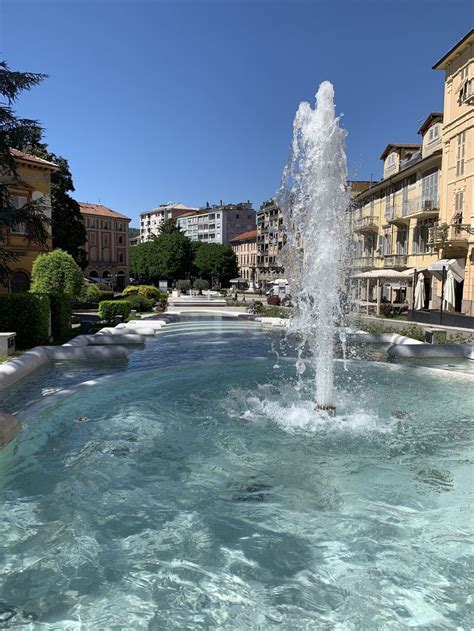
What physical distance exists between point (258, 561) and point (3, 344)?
11059mm

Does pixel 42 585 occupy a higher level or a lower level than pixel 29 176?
lower

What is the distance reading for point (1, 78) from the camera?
19.3 meters

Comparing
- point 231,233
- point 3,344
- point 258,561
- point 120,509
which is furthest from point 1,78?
point 231,233

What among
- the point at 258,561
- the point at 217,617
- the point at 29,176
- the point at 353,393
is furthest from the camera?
the point at 29,176

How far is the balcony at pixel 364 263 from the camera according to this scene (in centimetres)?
4772

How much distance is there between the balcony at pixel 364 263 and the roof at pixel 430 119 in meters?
12.4

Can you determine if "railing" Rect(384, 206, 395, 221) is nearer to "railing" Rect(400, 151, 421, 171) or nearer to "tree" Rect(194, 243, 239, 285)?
"railing" Rect(400, 151, 421, 171)

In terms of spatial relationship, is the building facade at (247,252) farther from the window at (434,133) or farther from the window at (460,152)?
the window at (460,152)

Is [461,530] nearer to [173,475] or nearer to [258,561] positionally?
[258,561]

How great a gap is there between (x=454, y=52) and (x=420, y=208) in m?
10.00

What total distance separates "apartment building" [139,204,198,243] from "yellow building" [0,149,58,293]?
Answer: 108035mm

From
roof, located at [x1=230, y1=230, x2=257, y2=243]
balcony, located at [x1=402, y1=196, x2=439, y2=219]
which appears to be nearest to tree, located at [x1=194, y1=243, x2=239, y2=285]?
roof, located at [x1=230, y1=230, x2=257, y2=243]

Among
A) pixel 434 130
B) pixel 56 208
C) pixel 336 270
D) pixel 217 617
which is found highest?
pixel 434 130

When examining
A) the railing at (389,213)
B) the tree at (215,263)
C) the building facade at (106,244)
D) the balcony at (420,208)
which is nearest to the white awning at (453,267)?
the balcony at (420,208)
